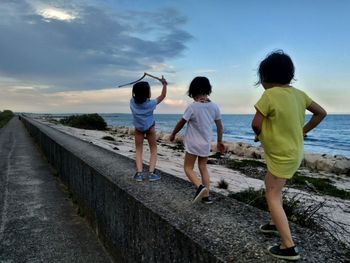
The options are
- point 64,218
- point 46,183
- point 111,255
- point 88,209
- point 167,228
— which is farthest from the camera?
A: point 46,183

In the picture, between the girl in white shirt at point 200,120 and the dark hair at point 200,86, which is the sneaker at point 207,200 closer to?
the girl in white shirt at point 200,120

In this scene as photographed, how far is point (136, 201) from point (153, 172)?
5.92 ft

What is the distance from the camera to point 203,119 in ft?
13.9

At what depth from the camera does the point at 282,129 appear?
2658mm

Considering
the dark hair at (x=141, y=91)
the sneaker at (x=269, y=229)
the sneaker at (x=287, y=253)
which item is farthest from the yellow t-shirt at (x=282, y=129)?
the dark hair at (x=141, y=91)

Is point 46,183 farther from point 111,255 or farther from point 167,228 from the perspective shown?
point 167,228

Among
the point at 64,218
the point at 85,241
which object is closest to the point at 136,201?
the point at 85,241

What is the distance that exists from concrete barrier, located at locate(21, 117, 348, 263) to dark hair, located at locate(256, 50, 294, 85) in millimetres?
1295

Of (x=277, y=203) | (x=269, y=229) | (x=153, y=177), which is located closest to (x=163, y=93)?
(x=153, y=177)

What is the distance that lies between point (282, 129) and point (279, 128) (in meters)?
0.02

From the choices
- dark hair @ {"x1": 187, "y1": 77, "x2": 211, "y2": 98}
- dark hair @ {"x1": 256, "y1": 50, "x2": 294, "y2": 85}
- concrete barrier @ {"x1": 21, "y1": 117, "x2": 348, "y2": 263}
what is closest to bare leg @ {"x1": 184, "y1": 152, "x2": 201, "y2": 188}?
concrete barrier @ {"x1": 21, "y1": 117, "x2": 348, "y2": 263}

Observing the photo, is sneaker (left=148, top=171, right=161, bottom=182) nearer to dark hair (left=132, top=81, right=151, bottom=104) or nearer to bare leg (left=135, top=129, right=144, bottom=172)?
bare leg (left=135, top=129, right=144, bottom=172)

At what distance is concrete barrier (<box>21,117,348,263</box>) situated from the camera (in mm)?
2770

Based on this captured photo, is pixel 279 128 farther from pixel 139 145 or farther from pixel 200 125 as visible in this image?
pixel 139 145
